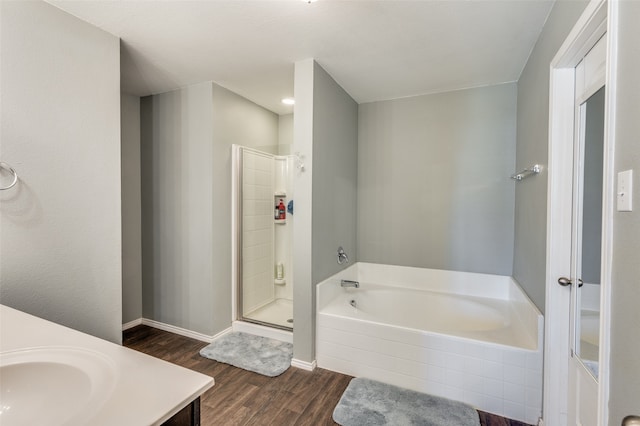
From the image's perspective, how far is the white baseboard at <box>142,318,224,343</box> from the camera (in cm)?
280

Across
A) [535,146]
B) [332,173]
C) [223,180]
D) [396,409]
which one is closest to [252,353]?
[396,409]

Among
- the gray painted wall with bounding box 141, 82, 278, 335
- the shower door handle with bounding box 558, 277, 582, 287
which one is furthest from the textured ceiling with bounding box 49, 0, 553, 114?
the shower door handle with bounding box 558, 277, 582, 287

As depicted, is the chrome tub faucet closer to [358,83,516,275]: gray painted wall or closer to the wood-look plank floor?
[358,83,516,275]: gray painted wall

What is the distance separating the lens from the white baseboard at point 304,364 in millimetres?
2332

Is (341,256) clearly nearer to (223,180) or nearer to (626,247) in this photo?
(223,180)

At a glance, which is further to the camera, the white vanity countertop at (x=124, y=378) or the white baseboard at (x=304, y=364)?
the white baseboard at (x=304, y=364)

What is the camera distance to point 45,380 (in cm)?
79

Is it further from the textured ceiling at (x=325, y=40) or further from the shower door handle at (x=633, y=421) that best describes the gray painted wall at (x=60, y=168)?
the shower door handle at (x=633, y=421)

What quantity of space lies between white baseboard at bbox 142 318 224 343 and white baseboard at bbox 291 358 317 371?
900 millimetres

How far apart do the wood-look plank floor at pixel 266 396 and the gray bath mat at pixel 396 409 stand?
8cm

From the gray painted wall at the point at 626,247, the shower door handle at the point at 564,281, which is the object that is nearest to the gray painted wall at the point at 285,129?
the shower door handle at the point at 564,281

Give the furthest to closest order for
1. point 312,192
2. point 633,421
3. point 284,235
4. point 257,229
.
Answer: point 284,235
point 257,229
point 312,192
point 633,421

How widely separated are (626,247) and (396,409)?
1.58 meters

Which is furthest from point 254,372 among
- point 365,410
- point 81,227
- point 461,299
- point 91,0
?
point 91,0
